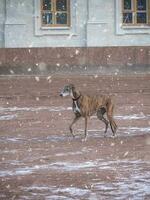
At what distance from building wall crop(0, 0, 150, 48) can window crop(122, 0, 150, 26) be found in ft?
1.54

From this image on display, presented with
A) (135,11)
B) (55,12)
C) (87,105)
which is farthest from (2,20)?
(87,105)

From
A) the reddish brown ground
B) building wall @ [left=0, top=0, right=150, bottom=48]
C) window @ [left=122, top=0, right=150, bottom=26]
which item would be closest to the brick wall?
building wall @ [left=0, top=0, right=150, bottom=48]

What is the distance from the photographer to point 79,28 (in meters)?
33.8

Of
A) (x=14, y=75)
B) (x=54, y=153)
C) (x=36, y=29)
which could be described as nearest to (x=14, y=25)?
(x=36, y=29)

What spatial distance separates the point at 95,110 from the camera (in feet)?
48.1

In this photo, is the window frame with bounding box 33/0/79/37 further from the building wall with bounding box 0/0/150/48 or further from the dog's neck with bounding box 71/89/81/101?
the dog's neck with bounding box 71/89/81/101

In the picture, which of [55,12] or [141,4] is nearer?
[55,12]

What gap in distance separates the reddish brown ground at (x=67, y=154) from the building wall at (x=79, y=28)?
10.4 metres

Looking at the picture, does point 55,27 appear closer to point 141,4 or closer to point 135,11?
point 135,11

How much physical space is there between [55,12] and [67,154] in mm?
21906

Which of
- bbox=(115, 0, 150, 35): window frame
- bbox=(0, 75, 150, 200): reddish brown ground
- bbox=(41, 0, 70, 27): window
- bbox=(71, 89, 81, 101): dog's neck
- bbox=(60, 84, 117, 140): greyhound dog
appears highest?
bbox=(41, 0, 70, 27): window

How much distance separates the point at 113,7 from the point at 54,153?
21.9 metres

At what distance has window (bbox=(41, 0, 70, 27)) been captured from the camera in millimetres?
33938

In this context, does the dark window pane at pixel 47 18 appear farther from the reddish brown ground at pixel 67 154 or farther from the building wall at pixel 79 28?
the reddish brown ground at pixel 67 154
